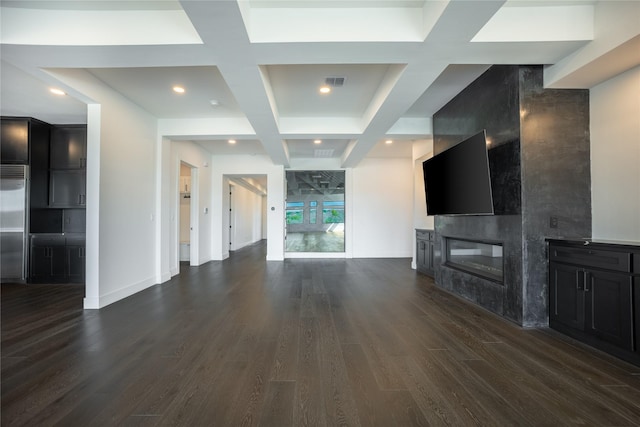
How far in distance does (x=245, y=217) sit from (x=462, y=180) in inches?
377

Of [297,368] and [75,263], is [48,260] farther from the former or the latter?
[297,368]

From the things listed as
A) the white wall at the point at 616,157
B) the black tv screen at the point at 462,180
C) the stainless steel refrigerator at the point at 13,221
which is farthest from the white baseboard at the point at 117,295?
the white wall at the point at 616,157

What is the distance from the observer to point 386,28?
2326 mm

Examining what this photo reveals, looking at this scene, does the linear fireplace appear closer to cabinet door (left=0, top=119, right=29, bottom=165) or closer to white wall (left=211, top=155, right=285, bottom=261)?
white wall (left=211, top=155, right=285, bottom=261)

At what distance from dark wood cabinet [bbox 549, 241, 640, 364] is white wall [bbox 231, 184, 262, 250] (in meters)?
8.67

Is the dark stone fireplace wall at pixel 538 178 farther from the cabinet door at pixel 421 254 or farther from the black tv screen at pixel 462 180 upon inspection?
the cabinet door at pixel 421 254

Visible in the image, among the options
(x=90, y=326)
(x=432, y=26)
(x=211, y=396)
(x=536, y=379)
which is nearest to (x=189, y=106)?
(x=90, y=326)

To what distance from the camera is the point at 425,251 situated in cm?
570

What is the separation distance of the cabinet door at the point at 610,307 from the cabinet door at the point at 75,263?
7.04 meters

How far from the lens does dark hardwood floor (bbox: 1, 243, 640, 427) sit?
1609 millimetres

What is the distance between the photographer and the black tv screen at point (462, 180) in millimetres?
3069

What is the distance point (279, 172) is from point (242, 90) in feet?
15.2

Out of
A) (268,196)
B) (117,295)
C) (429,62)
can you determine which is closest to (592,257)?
(429,62)

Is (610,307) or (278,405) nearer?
(278,405)
